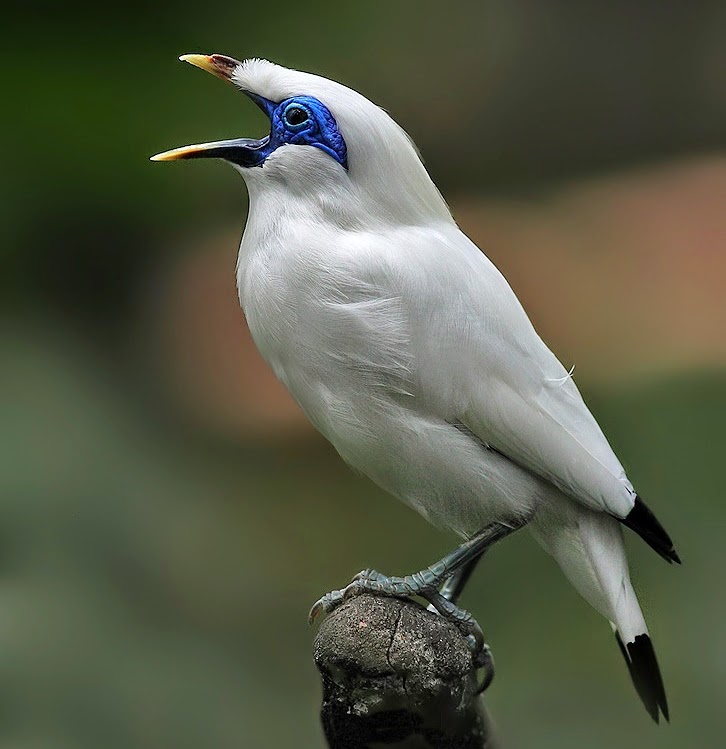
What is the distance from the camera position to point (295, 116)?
1.15 meters

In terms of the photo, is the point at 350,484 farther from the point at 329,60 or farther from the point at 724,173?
the point at 724,173

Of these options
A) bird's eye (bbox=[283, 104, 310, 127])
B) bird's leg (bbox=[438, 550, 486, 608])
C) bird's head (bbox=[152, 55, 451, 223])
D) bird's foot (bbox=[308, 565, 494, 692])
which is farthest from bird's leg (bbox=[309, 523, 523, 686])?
bird's eye (bbox=[283, 104, 310, 127])

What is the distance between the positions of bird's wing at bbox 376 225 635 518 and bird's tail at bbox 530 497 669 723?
57mm

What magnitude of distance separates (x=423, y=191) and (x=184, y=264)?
1226 millimetres

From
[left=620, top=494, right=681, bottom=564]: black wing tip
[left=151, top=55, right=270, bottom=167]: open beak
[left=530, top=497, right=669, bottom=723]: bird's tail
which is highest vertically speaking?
[left=151, top=55, right=270, bottom=167]: open beak

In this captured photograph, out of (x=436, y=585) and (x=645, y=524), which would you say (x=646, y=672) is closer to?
(x=645, y=524)

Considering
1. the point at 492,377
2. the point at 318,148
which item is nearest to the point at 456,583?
the point at 492,377

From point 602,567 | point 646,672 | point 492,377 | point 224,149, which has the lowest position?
point 646,672

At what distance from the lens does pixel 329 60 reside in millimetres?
2363

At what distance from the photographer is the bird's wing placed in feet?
3.84

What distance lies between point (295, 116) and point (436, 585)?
20.3 inches

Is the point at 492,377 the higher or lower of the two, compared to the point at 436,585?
higher

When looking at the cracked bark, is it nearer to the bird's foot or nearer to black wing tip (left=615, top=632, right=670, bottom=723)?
the bird's foot

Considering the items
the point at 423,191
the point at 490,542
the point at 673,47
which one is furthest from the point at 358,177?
the point at 673,47
